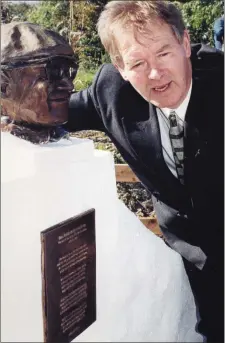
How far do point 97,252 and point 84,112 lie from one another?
620 mm

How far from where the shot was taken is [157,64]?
6.18 feet

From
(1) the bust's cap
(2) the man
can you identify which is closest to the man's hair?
(2) the man

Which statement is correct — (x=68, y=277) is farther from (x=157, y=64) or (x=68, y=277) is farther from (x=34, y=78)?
(x=157, y=64)

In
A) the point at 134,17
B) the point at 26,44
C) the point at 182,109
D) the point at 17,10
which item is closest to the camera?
the point at 26,44

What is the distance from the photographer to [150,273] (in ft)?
7.61

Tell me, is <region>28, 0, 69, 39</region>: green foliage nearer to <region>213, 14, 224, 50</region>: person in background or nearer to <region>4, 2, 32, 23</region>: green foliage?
<region>4, 2, 32, 23</region>: green foliage

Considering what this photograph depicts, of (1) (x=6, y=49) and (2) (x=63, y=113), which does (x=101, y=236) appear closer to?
(2) (x=63, y=113)

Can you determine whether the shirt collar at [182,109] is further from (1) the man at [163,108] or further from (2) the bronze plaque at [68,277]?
(2) the bronze plaque at [68,277]

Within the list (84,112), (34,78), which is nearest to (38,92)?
(34,78)

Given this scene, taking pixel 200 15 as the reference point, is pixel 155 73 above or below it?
below

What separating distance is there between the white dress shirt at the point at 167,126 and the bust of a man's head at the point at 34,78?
0.45 m

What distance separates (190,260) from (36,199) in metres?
1.01

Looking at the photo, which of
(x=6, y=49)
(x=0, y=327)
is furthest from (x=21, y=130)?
(x=0, y=327)

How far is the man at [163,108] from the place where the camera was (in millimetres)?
1862
